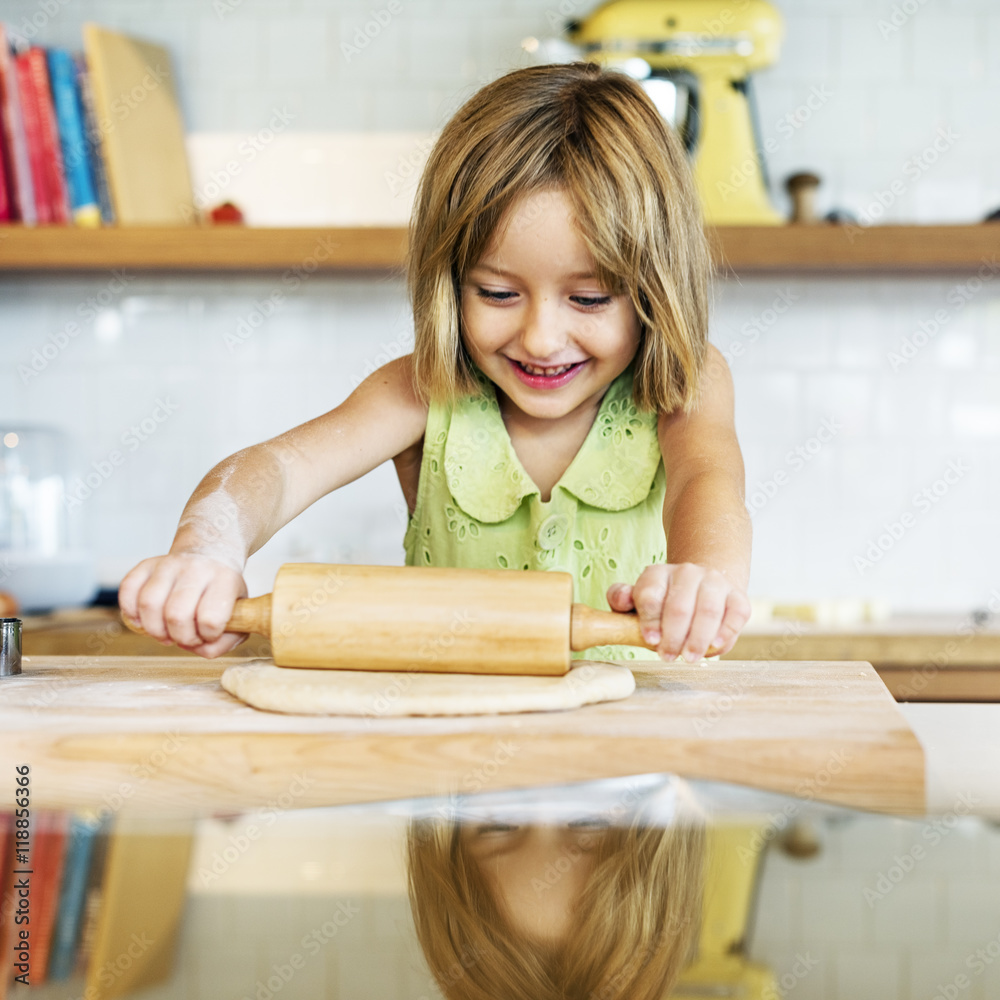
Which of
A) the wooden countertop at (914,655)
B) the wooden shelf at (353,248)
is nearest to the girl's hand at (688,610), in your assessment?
the wooden countertop at (914,655)

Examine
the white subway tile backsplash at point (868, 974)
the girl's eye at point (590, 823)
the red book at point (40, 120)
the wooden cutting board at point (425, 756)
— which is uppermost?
the red book at point (40, 120)

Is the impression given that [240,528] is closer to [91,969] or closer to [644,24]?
[91,969]

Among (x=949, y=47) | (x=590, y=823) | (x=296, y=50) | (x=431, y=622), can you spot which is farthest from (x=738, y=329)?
(x=590, y=823)

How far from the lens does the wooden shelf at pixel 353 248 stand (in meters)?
1.88

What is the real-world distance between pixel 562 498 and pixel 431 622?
42 centimetres

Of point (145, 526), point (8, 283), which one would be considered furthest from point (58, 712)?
point (8, 283)

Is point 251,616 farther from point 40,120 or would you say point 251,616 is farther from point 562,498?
point 40,120

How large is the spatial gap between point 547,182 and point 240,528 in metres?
0.42

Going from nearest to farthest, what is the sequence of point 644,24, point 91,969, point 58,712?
point 91,969 < point 58,712 < point 644,24

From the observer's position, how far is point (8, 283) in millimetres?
2264

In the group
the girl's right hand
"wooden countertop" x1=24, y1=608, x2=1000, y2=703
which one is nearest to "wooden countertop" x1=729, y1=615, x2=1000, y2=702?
"wooden countertop" x1=24, y1=608, x2=1000, y2=703

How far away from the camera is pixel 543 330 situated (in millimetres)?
975

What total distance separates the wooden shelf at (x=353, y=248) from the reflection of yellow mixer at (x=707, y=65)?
9cm

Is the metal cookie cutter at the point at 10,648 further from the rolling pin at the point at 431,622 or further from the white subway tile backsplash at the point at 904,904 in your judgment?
the white subway tile backsplash at the point at 904,904
